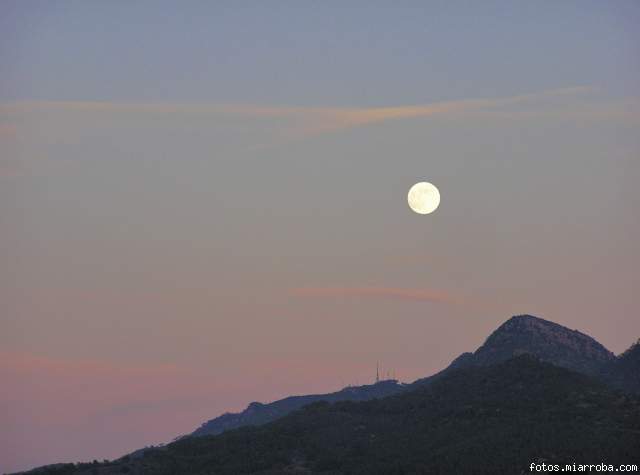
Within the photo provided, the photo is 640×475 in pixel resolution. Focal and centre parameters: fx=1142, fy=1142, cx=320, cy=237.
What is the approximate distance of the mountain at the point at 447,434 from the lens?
123312mm

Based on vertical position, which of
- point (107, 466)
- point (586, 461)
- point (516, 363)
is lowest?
point (586, 461)

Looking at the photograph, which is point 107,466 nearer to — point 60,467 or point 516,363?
point 60,467

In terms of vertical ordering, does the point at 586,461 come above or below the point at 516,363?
below

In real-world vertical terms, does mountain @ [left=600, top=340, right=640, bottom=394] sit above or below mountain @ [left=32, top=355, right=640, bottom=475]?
above

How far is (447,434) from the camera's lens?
456 ft

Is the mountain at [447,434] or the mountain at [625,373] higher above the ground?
the mountain at [625,373]

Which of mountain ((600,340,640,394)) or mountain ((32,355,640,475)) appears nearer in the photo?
mountain ((32,355,640,475))

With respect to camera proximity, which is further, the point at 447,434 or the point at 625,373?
the point at 625,373

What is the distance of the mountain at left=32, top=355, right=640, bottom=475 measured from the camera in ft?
405

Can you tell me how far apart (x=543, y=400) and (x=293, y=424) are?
35.3 meters

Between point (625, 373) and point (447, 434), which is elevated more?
point (625, 373)

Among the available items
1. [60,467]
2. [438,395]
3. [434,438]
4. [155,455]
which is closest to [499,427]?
[434,438]

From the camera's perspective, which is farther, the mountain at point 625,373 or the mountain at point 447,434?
the mountain at point 625,373

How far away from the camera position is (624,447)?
4803 inches
